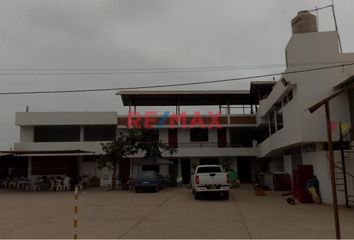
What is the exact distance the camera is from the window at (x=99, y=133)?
4044 cm

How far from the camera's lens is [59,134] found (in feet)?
136

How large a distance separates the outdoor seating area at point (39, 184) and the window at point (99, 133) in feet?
24.6

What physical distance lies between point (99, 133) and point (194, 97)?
35.7ft

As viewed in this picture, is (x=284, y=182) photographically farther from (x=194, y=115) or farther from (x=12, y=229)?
(x=12, y=229)

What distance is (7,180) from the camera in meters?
36.3

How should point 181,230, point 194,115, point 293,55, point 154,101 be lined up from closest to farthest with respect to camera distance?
point 181,230
point 293,55
point 194,115
point 154,101

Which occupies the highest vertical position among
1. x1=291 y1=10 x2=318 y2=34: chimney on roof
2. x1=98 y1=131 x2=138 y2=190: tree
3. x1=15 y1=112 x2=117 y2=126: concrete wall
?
x1=291 y1=10 x2=318 y2=34: chimney on roof

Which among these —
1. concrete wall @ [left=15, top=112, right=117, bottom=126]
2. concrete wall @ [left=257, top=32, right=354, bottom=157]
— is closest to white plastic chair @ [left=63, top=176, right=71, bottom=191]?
concrete wall @ [left=15, top=112, right=117, bottom=126]

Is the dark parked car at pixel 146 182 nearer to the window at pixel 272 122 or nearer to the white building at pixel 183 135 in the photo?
the white building at pixel 183 135

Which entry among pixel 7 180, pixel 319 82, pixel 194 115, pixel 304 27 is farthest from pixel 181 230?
pixel 7 180

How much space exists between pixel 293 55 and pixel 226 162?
1761 cm

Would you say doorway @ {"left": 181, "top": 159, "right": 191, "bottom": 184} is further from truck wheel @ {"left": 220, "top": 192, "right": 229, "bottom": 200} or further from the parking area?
the parking area

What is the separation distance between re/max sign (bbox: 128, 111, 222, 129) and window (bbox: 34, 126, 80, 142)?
24.3 ft

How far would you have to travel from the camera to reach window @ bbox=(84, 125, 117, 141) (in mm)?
40438
